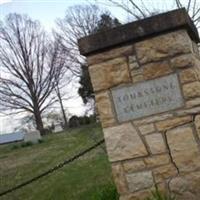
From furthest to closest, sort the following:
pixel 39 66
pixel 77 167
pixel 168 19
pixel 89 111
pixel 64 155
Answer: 1. pixel 39 66
2. pixel 89 111
3. pixel 64 155
4. pixel 77 167
5. pixel 168 19

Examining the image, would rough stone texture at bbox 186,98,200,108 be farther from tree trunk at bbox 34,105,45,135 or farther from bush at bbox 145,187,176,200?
tree trunk at bbox 34,105,45,135

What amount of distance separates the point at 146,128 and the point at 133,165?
1.33 ft

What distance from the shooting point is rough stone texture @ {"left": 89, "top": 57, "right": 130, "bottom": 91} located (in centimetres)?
543

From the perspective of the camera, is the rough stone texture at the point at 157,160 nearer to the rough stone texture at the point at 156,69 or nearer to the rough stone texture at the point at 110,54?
the rough stone texture at the point at 156,69

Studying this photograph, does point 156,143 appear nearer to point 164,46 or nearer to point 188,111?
point 188,111

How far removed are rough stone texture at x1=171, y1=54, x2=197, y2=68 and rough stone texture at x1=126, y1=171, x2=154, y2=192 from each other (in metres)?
1.12

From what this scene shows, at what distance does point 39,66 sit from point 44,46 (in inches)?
70.2

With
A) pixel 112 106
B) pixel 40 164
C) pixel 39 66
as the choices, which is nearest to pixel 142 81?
pixel 112 106

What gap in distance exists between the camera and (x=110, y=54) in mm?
5504

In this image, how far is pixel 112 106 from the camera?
216 inches

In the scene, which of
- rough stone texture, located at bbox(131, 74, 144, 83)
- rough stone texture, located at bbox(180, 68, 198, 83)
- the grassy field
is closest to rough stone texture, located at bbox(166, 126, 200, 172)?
rough stone texture, located at bbox(180, 68, 198, 83)

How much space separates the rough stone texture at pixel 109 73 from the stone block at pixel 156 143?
619 mm

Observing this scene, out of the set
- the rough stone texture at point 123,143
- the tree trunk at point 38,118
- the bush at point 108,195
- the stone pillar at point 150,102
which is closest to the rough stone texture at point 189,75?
the stone pillar at point 150,102

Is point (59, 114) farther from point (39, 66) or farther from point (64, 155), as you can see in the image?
point (64, 155)
